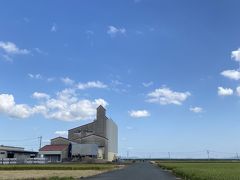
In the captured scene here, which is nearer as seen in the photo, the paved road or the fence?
the paved road

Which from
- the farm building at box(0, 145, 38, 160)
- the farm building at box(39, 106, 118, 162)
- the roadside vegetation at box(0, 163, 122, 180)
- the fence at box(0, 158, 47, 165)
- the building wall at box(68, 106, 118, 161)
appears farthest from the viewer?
the building wall at box(68, 106, 118, 161)

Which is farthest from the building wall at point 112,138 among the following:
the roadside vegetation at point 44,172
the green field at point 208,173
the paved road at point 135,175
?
the paved road at point 135,175

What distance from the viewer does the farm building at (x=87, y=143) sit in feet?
453

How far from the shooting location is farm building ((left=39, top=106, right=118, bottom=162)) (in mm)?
138000

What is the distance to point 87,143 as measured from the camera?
151500 millimetres

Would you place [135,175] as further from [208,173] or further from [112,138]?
[112,138]

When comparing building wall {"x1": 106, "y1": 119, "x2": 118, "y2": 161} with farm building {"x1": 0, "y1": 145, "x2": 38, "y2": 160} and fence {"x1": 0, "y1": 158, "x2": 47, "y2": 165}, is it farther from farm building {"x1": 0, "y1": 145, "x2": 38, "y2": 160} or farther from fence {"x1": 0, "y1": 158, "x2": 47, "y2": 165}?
fence {"x1": 0, "y1": 158, "x2": 47, "y2": 165}

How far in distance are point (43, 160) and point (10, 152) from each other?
17.7 meters

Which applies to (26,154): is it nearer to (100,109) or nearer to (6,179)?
(100,109)

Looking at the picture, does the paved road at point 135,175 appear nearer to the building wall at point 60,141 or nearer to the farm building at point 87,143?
the farm building at point 87,143

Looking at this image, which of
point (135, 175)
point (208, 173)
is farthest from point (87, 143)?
point (208, 173)

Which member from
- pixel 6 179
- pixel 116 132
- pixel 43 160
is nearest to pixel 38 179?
pixel 6 179

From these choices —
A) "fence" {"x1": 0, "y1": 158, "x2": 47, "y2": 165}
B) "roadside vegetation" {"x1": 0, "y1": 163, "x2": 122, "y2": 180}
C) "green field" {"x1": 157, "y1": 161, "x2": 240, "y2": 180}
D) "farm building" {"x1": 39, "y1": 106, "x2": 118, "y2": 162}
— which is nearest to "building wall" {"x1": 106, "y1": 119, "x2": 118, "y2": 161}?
"farm building" {"x1": 39, "y1": 106, "x2": 118, "y2": 162}

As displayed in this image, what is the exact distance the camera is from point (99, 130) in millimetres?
154250
